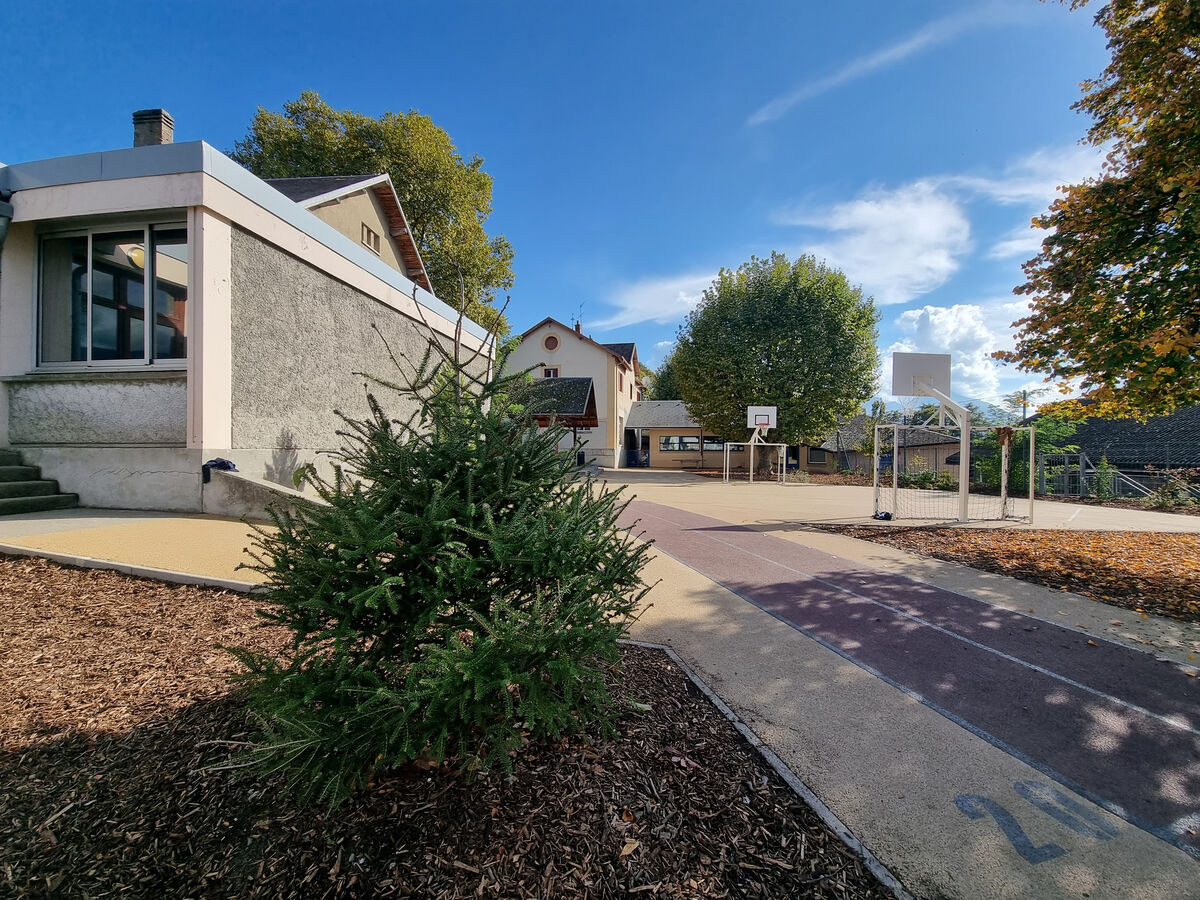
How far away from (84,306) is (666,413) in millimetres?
34530

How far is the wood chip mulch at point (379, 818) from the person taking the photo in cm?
191

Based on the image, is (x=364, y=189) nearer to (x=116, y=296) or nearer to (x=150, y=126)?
(x=150, y=126)

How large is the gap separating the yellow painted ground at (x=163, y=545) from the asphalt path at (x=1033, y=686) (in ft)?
14.9

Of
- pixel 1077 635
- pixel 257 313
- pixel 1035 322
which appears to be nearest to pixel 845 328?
pixel 1035 322

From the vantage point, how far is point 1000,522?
1139 cm

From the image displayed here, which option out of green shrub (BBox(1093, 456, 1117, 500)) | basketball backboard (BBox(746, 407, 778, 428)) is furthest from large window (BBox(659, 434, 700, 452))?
green shrub (BBox(1093, 456, 1117, 500))

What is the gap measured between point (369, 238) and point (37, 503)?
10495mm

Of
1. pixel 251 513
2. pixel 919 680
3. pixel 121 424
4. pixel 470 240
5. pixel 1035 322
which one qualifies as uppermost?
pixel 470 240

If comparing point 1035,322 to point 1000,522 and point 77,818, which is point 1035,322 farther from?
point 77,818

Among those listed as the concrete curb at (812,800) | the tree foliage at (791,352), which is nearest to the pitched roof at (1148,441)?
the tree foliage at (791,352)

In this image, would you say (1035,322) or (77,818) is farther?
(1035,322)

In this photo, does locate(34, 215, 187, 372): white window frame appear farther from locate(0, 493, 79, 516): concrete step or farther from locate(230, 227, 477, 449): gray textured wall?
locate(0, 493, 79, 516): concrete step

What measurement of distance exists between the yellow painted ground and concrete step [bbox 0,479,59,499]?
2237 mm

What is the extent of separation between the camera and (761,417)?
26.8 meters
